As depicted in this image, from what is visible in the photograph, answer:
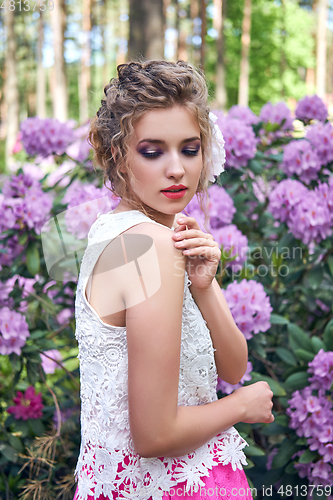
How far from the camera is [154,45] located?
4.68 meters

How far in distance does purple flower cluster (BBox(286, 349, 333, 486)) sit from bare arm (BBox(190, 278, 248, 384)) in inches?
26.7

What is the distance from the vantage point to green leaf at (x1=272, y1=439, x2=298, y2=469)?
180 centimetres

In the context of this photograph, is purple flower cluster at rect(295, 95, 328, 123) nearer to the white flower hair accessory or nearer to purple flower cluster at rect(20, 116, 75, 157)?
purple flower cluster at rect(20, 116, 75, 157)

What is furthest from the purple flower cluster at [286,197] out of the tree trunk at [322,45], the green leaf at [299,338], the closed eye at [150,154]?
the tree trunk at [322,45]

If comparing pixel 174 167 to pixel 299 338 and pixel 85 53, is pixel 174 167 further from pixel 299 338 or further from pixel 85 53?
pixel 85 53

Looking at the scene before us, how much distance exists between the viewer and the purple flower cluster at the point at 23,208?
213 cm

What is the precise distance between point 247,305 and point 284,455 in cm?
71

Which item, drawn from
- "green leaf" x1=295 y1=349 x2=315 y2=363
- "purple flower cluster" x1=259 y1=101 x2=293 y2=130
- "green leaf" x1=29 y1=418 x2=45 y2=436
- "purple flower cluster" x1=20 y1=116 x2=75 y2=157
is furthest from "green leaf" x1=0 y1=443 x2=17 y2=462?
"purple flower cluster" x1=259 y1=101 x2=293 y2=130

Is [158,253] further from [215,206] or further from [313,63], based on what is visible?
[313,63]

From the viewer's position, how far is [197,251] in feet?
3.07

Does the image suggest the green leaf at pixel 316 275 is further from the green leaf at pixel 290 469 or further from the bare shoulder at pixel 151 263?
the bare shoulder at pixel 151 263

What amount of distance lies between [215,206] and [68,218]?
0.71 m

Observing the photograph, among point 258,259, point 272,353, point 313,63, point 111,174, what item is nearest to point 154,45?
point 258,259

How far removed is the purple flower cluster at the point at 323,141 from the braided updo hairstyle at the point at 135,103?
4.50 feet
